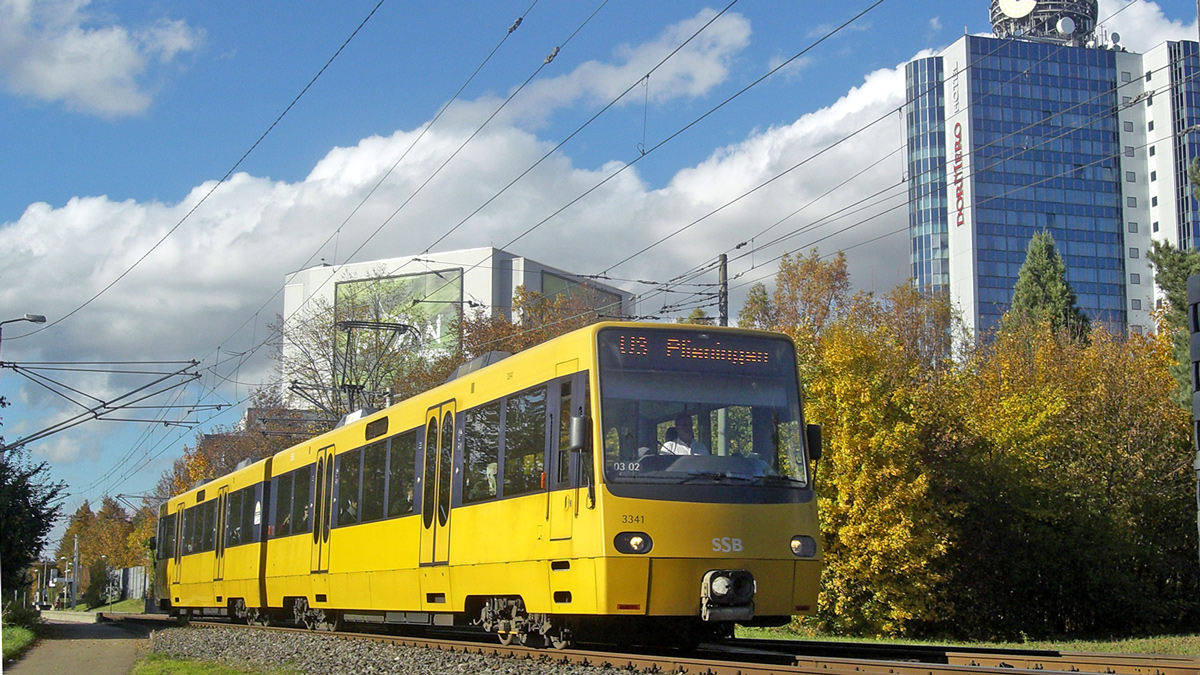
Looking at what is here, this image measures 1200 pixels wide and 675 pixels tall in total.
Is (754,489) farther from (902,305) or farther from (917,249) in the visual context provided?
(917,249)

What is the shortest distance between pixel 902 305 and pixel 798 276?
9.42 meters

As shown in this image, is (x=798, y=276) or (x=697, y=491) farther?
(x=798, y=276)

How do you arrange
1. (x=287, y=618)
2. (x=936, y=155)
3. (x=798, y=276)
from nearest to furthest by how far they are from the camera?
(x=287, y=618)
(x=798, y=276)
(x=936, y=155)

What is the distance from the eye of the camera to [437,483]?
15.9 m

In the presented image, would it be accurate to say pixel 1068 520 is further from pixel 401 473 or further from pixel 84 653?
pixel 84 653

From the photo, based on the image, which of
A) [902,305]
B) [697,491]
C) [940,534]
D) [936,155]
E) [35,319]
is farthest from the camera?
[936,155]

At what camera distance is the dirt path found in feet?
58.0

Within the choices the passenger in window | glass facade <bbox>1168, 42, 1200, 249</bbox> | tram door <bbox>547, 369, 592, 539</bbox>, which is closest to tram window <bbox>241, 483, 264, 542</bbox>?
tram door <bbox>547, 369, 592, 539</bbox>

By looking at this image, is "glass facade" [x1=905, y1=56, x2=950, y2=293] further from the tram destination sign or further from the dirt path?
the tram destination sign

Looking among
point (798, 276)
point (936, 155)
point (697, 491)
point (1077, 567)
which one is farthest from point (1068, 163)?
point (697, 491)

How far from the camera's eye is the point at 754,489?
12422mm

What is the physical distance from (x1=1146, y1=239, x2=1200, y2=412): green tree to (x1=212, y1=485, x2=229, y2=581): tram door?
24966 millimetres

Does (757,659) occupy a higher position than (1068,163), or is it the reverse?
(1068,163)

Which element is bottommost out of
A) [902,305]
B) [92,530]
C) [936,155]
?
[92,530]
